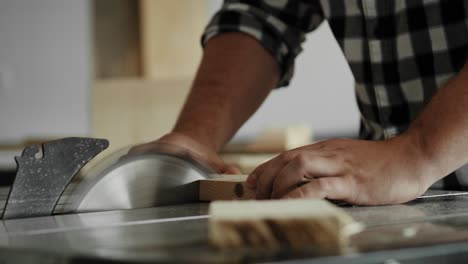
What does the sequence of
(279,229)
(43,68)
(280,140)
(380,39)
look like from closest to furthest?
(279,229), (380,39), (280,140), (43,68)

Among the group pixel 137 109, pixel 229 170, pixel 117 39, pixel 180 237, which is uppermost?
pixel 180 237

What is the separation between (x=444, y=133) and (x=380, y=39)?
43cm

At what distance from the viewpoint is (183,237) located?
767 mm

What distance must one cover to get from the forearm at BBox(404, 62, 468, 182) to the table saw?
6cm

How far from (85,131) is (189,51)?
3.86 ft

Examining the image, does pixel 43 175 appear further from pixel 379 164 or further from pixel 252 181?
pixel 379 164

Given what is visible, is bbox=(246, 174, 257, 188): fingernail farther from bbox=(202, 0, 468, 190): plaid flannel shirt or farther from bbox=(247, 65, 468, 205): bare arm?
bbox=(202, 0, 468, 190): plaid flannel shirt

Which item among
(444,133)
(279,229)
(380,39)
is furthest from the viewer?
(380,39)

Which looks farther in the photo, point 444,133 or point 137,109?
point 137,109

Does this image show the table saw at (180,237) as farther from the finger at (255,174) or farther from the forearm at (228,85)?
the forearm at (228,85)

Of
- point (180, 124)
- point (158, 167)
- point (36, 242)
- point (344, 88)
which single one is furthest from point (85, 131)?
point (36, 242)

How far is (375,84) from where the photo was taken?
155cm

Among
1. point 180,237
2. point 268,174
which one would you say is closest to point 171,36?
point 268,174

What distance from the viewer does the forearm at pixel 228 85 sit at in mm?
1563
